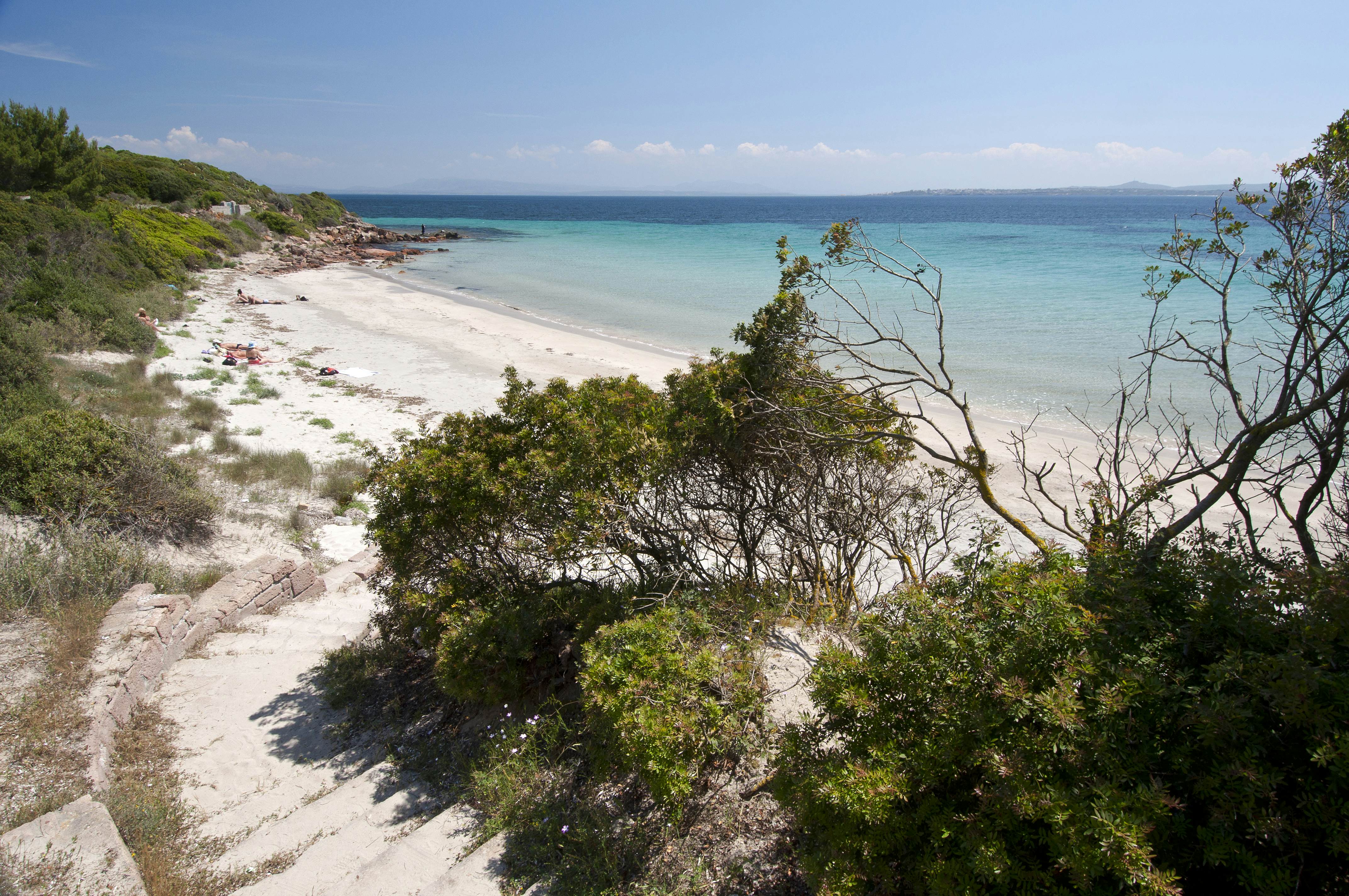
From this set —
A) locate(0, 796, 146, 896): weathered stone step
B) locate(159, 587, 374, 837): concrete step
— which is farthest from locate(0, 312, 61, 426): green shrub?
locate(0, 796, 146, 896): weathered stone step

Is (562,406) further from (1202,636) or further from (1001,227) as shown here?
(1001,227)

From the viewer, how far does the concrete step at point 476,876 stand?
360 cm

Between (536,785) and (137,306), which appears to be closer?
(536,785)

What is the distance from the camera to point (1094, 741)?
7.63 ft

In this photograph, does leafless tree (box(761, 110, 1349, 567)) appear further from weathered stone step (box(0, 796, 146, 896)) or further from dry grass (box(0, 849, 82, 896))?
dry grass (box(0, 849, 82, 896))

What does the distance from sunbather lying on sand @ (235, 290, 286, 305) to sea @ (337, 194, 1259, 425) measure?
8833mm

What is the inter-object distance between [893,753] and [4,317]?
52.4 ft

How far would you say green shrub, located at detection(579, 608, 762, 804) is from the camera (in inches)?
134

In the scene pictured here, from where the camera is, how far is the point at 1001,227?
255 feet

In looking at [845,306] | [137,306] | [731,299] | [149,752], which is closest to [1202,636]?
[149,752]

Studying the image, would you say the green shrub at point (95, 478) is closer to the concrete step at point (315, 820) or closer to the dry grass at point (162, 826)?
the dry grass at point (162, 826)

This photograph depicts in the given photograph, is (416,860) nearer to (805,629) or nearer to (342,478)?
(805,629)

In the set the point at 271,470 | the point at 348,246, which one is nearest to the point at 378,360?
the point at 271,470

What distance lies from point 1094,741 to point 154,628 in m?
7.48
